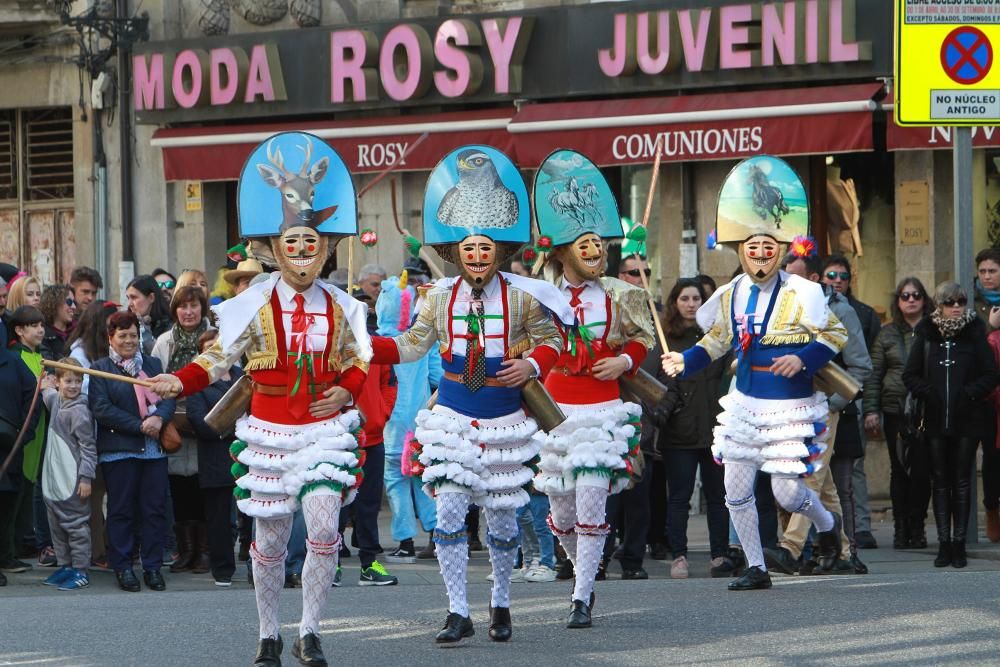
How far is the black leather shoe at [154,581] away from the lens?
1106 cm

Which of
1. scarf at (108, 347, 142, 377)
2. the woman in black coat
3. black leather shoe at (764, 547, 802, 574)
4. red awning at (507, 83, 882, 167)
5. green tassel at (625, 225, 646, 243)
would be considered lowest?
black leather shoe at (764, 547, 802, 574)

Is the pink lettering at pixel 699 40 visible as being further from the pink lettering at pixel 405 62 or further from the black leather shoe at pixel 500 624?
the black leather shoe at pixel 500 624

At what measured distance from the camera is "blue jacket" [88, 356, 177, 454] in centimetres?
1099

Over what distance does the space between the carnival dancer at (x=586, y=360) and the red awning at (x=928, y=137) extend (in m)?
7.25

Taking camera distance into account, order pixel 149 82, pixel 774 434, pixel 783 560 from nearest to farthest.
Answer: pixel 774 434 → pixel 783 560 → pixel 149 82

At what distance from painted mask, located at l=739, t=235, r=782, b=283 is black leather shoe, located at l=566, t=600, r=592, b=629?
6.85ft

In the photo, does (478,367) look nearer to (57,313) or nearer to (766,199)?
(766,199)

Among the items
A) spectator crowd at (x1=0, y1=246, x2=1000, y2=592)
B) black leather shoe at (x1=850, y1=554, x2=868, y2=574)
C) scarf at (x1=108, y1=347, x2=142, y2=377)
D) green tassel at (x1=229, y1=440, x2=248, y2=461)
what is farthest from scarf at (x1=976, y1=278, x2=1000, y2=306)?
green tassel at (x1=229, y1=440, x2=248, y2=461)

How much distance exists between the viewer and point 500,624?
831 centimetres

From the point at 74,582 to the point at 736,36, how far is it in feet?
27.7

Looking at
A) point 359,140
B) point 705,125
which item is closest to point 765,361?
point 705,125

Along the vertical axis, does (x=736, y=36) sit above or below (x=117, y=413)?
above

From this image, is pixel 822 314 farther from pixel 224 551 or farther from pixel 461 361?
pixel 224 551

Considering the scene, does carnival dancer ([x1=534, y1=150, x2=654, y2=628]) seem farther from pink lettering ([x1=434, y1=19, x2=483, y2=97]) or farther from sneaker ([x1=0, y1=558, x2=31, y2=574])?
pink lettering ([x1=434, y1=19, x2=483, y2=97])
